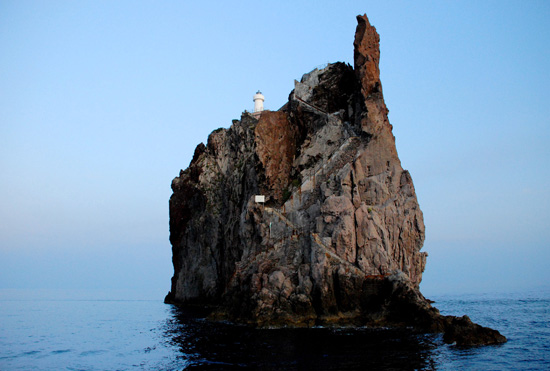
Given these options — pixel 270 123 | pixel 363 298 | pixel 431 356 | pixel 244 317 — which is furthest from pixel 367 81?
pixel 431 356

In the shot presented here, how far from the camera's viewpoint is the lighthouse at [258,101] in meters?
71.1

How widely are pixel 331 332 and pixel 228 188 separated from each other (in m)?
34.1

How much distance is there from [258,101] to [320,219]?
31.6 metres

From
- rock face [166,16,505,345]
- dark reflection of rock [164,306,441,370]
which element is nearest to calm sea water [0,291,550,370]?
dark reflection of rock [164,306,441,370]

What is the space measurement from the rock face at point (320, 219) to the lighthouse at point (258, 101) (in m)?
3.56

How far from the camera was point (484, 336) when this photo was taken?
103 feet

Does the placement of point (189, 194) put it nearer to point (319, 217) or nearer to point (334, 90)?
point (334, 90)

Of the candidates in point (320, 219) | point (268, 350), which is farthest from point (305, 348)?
point (320, 219)

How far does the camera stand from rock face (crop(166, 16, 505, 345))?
39188 mm

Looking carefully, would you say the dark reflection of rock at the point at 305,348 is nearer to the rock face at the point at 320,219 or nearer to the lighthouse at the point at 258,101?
the rock face at the point at 320,219

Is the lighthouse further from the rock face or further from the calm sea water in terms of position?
the calm sea water

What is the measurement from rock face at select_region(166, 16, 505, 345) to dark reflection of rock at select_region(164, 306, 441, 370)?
8.75 feet

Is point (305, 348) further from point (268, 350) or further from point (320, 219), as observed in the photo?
point (320, 219)

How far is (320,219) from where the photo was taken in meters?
44.4
